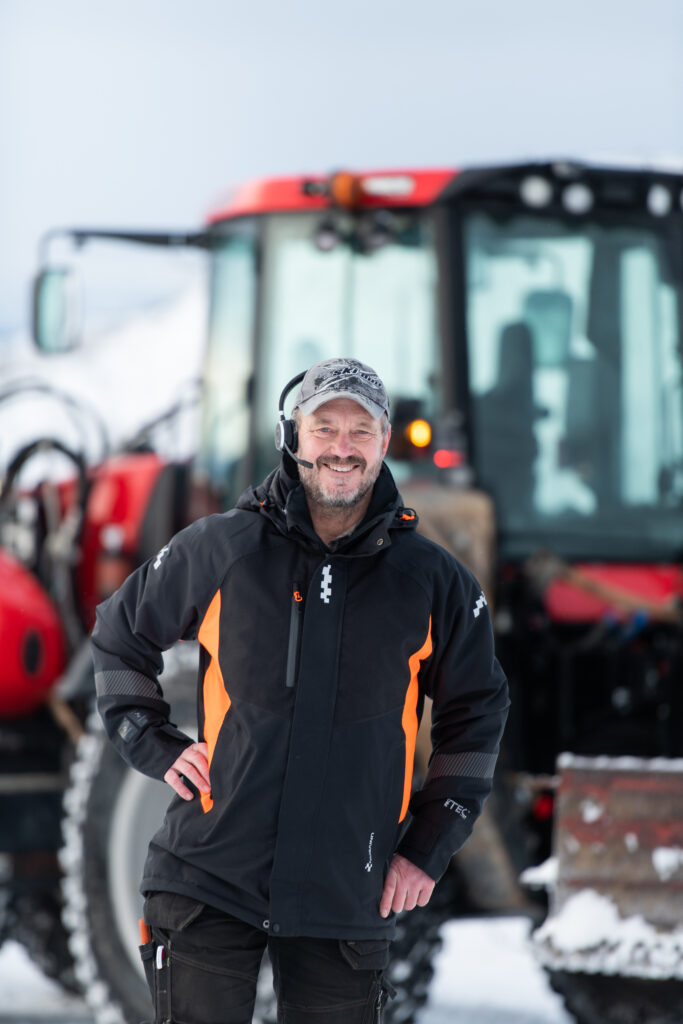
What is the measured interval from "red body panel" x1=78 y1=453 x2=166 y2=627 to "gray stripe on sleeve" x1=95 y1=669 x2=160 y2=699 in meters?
2.95

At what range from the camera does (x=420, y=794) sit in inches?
97.3

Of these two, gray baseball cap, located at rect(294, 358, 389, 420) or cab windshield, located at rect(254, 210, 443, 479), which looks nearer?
gray baseball cap, located at rect(294, 358, 389, 420)

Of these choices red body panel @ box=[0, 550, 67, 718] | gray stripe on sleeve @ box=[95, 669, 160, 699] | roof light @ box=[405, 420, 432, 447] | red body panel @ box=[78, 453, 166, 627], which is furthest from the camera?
red body panel @ box=[78, 453, 166, 627]

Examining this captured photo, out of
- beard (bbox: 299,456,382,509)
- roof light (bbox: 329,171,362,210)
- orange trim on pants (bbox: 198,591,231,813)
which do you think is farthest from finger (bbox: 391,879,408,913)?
roof light (bbox: 329,171,362,210)

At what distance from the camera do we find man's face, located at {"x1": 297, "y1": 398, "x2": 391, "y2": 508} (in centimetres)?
236

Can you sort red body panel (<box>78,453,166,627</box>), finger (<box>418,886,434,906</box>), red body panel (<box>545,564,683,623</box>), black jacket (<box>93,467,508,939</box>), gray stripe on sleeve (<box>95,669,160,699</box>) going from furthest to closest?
1. red body panel (<box>78,453,166,627</box>)
2. red body panel (<box>545,564,683,623</box>)
3. gray stripe on sleeve (<box>95,669,160,699</box>)
4. finger (<box>418,886,434,906</box>)
5. black jacket (<box>93,467,508,939</box>)

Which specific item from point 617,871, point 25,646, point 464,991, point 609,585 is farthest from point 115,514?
point 617,871

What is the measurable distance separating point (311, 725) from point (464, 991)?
3.58 metres

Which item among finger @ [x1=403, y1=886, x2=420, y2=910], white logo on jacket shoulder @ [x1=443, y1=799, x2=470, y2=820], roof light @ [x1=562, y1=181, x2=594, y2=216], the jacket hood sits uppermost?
roof light @ [x1=562, y1=181, x2=594, y2=216]

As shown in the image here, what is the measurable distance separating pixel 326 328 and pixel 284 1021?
281 centimetres

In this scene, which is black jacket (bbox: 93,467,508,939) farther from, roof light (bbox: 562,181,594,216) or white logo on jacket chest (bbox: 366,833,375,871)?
roof light (bbox: 562,181,594,216)

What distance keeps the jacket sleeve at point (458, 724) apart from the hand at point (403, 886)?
0.07 ft

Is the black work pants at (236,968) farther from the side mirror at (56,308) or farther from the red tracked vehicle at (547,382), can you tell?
the side mirror at (56,308)

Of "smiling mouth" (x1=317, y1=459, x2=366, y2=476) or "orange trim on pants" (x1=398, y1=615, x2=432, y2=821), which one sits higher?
"smiling mouth" (x1=317, y1=459, x2=366, y2=476)
